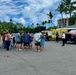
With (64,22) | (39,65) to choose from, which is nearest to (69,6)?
(64,22)

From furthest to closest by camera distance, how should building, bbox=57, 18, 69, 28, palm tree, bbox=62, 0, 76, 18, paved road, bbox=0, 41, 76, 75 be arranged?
1. building, bbox=57, 18, 69, 28
2. palm tree, bbox=62, 0, 76, 18
3. paved road, bbox=0, 41, 76, 75

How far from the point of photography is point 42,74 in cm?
937

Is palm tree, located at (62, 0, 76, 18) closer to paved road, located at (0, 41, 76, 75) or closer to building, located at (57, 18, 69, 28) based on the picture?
building, located at (57, 18, 69, 28)

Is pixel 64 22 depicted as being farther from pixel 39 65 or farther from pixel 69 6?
pixel 39 65

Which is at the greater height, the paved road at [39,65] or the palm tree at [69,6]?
the palm tree at [69,6]

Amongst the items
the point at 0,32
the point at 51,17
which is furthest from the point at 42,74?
the point at 51,17

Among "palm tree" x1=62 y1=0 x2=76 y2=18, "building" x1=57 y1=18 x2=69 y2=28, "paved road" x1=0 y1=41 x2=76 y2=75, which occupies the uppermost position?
"palm tree" x1=62 y1=0 x2=76 y2=18

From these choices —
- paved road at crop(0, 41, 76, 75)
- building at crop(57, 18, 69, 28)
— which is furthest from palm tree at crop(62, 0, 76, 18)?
paved road at crop(0, 41, 76, 75)

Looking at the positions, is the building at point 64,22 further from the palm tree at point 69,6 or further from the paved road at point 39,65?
the paved road at point 39,65

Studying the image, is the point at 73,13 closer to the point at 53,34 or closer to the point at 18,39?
the point at 53,34

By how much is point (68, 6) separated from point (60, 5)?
122 inches

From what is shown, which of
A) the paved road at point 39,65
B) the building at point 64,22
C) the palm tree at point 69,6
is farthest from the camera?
the building at point 64,22

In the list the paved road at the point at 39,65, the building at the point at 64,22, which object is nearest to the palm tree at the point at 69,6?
the building at the point at 64,22

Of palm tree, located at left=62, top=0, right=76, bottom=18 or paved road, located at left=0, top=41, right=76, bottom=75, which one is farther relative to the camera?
palm tree, located at left=62, top=0, right=76, bottom=18
